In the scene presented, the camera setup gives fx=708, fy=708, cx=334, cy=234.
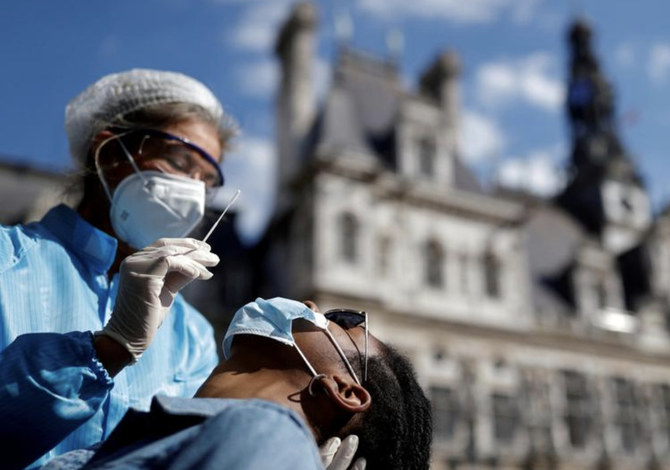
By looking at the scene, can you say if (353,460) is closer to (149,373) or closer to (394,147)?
(149,373)

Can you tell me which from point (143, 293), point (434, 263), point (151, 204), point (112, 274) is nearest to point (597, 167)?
point (434, 263)

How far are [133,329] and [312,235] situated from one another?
1566cm

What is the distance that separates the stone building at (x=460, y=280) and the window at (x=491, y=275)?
0.03 m

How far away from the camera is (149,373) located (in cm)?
250

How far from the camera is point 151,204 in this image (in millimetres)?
2820

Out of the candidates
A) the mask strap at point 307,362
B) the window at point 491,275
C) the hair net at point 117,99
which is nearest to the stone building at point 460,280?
the window at point 491,275

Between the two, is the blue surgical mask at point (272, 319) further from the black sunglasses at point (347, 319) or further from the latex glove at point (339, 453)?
the latex glove at point (339, 453)

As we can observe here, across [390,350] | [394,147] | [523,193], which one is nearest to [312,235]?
[394,147]

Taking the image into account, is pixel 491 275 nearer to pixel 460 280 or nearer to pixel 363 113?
pixel 460 280

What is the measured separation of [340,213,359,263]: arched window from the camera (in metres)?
17.6

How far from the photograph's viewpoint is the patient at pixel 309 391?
1409 millimetres

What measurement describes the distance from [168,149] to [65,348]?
1392mm

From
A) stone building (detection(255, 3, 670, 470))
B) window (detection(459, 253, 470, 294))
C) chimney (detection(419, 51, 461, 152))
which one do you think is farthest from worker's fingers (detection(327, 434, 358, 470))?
chimney (detection(419, 51, 461, 152))

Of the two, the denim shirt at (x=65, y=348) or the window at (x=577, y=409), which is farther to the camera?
the window at (x=577, y=409)
